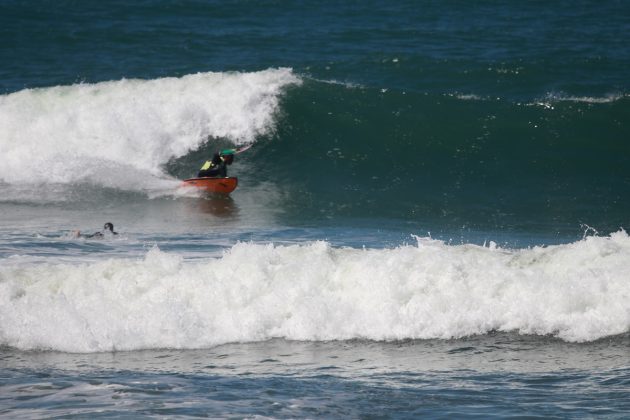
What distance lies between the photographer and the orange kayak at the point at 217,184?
1958cm

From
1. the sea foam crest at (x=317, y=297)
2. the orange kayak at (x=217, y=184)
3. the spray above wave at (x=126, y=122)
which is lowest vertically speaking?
the sea foam crest at (x=317, y=297)

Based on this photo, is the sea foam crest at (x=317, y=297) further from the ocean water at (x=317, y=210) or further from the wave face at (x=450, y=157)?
the wave face at (x=450, y=157)

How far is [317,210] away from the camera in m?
18.4

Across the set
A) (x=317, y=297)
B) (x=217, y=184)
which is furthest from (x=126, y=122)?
(x=317, y=297)

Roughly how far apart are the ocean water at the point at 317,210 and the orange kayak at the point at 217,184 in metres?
0.30

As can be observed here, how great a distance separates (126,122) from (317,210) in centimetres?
654

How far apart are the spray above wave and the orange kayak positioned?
193cm

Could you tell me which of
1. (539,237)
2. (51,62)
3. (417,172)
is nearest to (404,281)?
(539,237)

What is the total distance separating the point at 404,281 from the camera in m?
12.0

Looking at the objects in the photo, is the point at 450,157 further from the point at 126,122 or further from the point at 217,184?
the point at 126,122

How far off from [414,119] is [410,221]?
6214 mm

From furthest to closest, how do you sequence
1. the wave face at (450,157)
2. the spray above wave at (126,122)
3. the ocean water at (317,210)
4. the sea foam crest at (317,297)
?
the spray above wave at (126,122) → the wave face at (450,157) → the sea foam crest at (317,297) → the ocean water at (317,210)

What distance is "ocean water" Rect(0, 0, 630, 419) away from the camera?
9930mm

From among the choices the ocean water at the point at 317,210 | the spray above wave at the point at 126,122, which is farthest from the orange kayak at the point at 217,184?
the spray above wave at the point at 126,122
